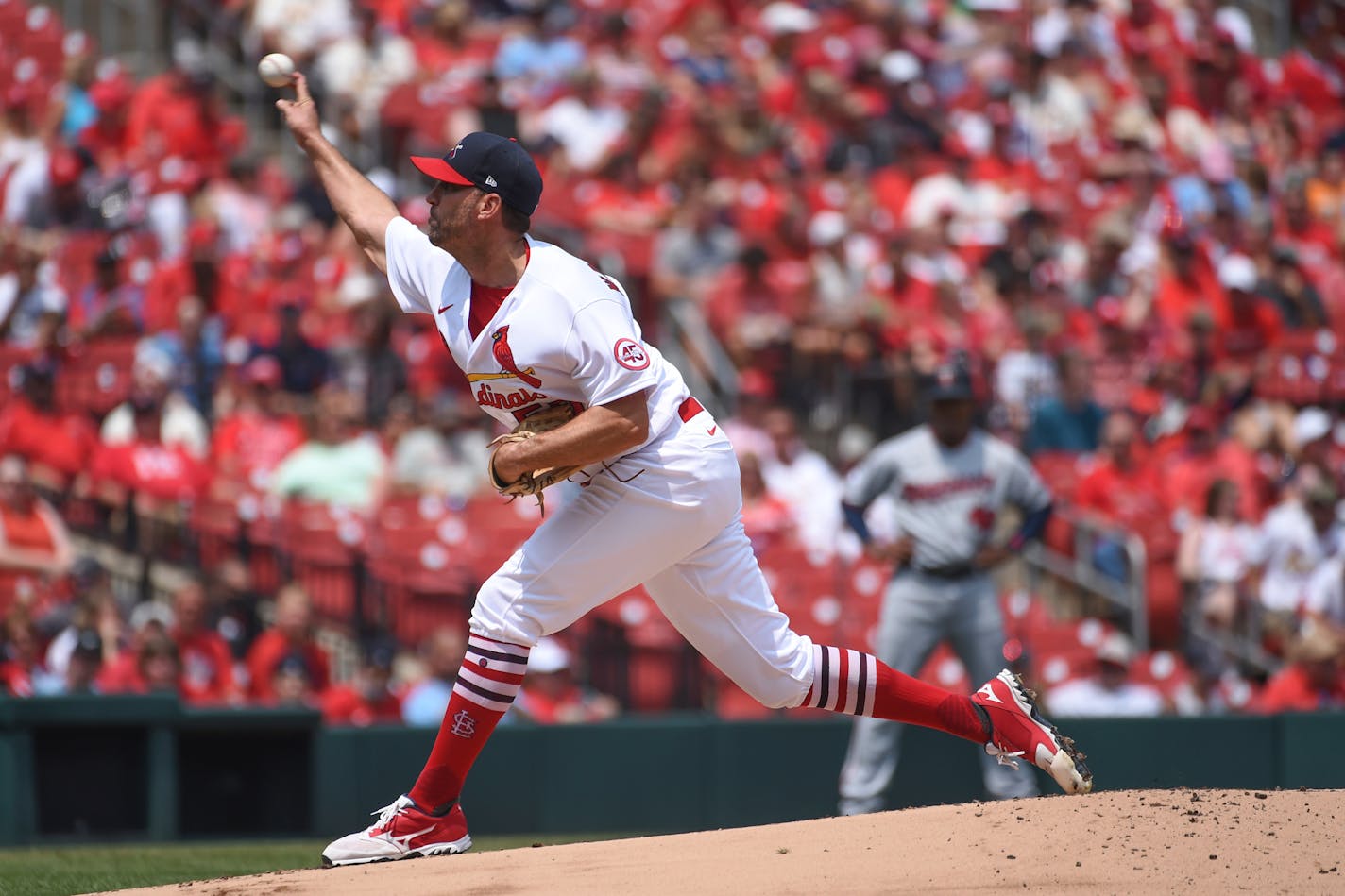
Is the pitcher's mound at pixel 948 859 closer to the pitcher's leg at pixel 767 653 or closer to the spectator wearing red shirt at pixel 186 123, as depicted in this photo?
the pitcher's leg at pixel 767 653

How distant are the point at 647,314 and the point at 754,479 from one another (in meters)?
1.90

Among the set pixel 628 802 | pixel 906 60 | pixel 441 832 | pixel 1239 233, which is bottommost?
pixel 628 802

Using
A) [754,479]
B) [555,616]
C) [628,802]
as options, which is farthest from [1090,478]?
[555,616]

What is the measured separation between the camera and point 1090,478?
424 inches

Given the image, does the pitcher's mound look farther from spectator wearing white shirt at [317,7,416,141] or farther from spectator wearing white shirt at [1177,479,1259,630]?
spectator wearing white shirt at [317,7,416,141]

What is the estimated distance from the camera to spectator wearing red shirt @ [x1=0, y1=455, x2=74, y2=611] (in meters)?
9.70

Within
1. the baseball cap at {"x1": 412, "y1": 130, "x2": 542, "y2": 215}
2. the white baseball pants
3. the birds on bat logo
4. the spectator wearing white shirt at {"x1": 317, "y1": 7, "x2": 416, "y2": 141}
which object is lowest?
the white baseball pants

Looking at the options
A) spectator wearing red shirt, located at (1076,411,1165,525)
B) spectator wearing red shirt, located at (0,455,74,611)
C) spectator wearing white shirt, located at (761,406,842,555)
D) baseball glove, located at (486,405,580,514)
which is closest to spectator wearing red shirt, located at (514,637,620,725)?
spectator wearing white shirt, located at (761,406,842,555)

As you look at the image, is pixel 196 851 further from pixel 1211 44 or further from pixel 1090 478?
pixel 1211 44

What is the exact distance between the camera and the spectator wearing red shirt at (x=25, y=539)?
9695mm

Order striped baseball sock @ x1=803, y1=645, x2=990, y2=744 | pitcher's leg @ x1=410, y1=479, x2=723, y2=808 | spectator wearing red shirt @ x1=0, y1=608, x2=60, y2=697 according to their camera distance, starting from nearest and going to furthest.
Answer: pitcher's leg @ x1=410, y1=479, x2=723, y2=808
striped baseball sock @ x1=803, y1=645, x2=990, y2=744
spectator wearing red shirt @ x1=0, y1=608, x2=60, y2=697

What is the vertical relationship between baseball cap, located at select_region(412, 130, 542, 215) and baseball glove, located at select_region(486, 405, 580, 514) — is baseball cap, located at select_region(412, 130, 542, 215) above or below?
above

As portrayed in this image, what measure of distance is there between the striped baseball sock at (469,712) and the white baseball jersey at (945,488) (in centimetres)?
338

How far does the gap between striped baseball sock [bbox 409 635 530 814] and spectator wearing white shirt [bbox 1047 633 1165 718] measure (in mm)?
4881
